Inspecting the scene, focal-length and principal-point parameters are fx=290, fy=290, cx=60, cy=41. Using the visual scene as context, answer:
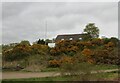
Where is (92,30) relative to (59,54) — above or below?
above

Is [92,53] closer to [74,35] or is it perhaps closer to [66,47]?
[66,47]

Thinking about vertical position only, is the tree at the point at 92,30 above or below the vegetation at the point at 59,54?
above

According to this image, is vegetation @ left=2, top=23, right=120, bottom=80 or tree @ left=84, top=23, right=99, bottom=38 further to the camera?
tree @ left=84, top=23, right=99, bottom=38

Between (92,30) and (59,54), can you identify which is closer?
(59,54)

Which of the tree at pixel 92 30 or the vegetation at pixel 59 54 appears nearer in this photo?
the vegetation at pixel 59 54

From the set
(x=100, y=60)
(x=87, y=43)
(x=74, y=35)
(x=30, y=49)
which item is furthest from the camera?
(x=74, y=35)

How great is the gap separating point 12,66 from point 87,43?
12350 mm

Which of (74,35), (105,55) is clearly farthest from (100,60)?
(74,35)

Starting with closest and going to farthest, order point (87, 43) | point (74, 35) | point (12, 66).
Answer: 1. point (12, 66)
2. point (87, 43)
3. point (74, 35)

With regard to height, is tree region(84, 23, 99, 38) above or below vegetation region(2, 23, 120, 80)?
above

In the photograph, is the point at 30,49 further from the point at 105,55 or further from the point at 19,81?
the point at 19,81

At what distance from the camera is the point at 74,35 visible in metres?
60.2

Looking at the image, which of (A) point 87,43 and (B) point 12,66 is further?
(A) point 87,43

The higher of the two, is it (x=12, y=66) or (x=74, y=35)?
→ (x=74, y=35)
